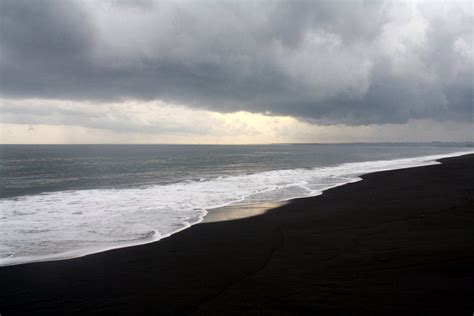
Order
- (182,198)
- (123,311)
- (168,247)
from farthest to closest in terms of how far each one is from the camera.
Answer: (182,198), (168,247), (123,311)

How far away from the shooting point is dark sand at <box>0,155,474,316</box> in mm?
6055

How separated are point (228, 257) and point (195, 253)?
105 cm

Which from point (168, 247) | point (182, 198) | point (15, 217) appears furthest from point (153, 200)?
point (168, 247)

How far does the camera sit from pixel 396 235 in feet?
34.7

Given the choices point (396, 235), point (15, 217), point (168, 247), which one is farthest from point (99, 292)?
point (15, 217)

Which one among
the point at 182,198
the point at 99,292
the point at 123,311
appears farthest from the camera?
the point at 182,198

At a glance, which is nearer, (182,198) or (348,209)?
(348,209)

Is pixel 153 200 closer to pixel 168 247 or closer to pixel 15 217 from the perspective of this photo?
pixel 15 217

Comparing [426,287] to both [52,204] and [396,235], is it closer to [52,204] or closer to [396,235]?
[396,235]

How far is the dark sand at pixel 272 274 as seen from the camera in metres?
6.05

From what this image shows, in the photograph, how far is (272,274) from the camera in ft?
25.0

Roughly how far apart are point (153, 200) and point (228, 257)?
42.3ft

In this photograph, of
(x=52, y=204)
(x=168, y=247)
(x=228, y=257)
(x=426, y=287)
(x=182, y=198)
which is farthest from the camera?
(x=182, y=198)

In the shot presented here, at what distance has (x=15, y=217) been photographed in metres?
16.0
